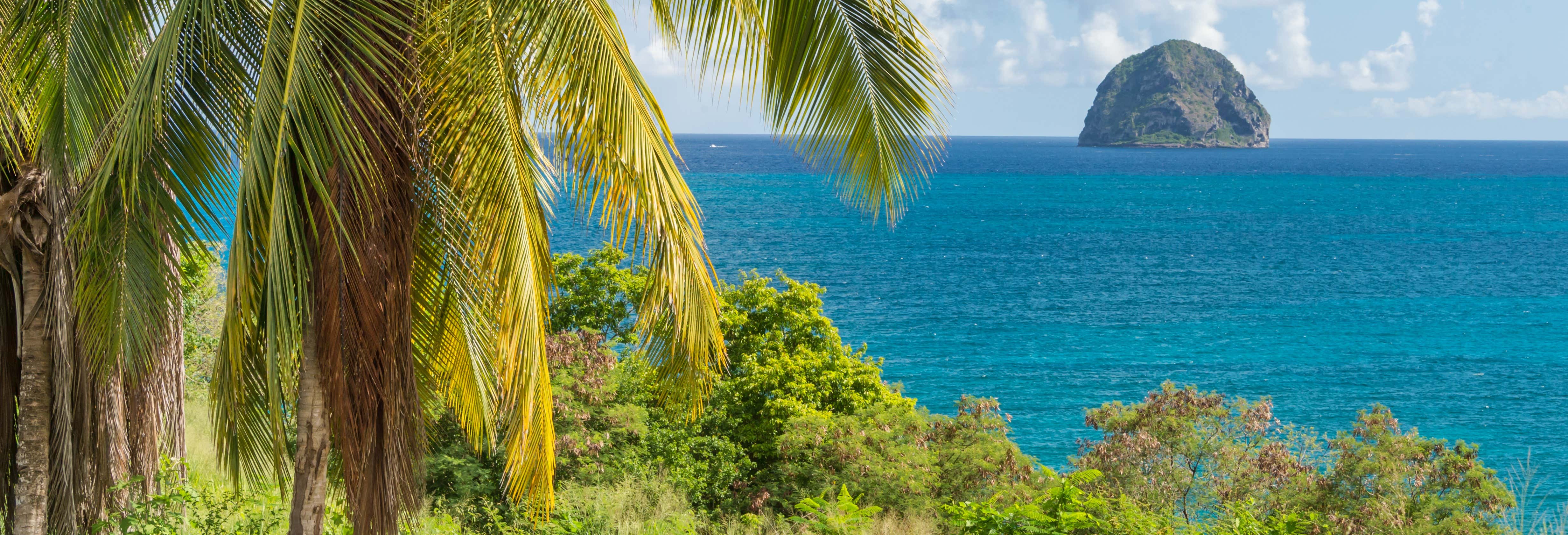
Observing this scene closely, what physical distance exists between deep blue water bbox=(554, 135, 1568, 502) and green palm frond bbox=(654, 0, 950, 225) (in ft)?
3.56

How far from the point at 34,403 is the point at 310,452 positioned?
11.9 ft

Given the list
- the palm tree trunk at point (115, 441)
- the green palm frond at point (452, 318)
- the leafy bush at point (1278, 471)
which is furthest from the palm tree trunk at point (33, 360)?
the leafy bush at point (1278, 471)

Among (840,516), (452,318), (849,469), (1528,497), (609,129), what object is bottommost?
(1528,497)

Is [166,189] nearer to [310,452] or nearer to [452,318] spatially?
[310,452]

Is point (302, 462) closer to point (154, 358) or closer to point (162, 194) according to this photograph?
point (154, 358)

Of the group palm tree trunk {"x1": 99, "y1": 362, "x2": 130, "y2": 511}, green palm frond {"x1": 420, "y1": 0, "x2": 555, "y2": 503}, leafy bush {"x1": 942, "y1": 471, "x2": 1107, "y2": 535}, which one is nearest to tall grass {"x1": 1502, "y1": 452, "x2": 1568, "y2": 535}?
leafy bush {"x1": 942, "y1": 471, "x2": 1107, "y2": 535}

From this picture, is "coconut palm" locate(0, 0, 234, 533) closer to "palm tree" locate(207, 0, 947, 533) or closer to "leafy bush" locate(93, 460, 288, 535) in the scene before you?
"palm tree" locate(207, 0, 947, 533)

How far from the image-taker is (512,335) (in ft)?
13.5

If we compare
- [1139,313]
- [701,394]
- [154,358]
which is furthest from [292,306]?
[1139,313]

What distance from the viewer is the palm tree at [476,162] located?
3766 mm

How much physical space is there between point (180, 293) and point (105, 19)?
1.29 metres

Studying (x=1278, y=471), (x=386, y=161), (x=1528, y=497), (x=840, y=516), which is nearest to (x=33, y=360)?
(x=386, y=161)

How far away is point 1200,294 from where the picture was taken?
187ft

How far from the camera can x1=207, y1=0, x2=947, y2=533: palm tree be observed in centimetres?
377
